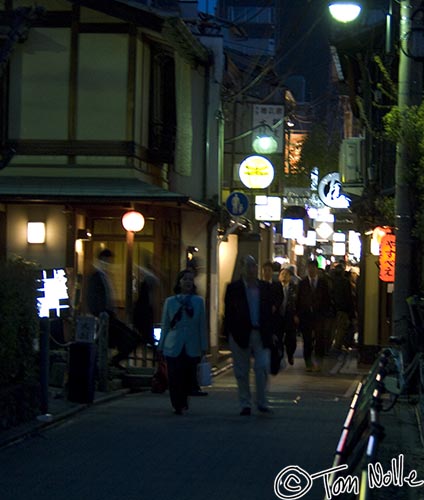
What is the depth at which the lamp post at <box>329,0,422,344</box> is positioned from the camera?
43.2 ft

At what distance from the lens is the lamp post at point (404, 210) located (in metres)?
13.2

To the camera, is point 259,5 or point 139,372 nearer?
point 139,372

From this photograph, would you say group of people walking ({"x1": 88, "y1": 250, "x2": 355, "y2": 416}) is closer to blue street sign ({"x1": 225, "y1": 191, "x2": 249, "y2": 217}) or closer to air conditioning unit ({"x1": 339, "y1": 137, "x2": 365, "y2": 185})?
blue street sign ({"x1": 225, "y1": 191, "x2": 249, "y2": 217})

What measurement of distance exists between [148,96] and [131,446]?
12162 millimetres

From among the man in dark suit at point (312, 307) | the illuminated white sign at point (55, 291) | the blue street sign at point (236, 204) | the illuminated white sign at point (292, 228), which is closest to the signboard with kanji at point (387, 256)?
the man in dark suit at point (312, 307)

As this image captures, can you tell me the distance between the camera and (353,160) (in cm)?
2434

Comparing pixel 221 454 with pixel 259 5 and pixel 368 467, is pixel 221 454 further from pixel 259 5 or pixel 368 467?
pixel 259 5

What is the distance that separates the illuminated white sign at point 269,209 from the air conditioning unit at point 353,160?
6580 millimetres

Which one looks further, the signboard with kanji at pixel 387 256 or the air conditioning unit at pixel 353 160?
the air conditioning unit at pixel 353 160

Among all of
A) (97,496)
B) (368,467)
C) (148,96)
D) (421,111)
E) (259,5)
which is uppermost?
(259,5)

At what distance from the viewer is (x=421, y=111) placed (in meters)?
11.3

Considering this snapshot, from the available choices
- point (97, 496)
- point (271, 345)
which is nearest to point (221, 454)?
point (97, 496)

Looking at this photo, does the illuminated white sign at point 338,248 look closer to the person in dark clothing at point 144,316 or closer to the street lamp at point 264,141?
the street lamp at point 264,141

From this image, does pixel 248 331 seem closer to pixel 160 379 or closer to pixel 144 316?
pixel 160 379
